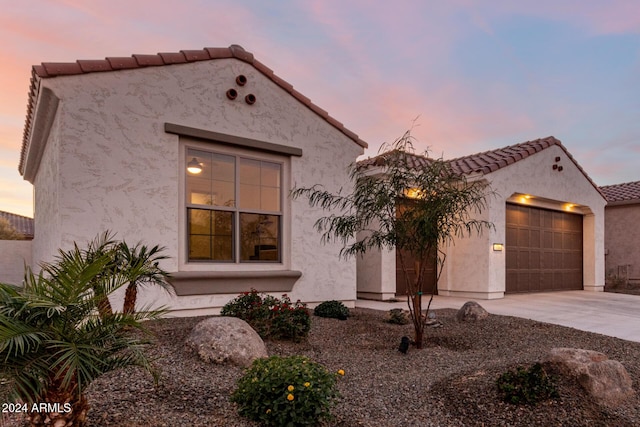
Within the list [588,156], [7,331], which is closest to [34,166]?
[7,331]

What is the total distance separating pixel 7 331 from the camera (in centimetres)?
216

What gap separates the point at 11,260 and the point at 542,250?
1772 centimetres

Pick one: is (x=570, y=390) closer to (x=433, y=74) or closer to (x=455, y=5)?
(x=455, y=5)

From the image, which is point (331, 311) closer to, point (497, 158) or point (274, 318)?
point (274, 318)

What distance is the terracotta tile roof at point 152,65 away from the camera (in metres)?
6.08

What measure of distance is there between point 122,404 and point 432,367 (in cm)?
339

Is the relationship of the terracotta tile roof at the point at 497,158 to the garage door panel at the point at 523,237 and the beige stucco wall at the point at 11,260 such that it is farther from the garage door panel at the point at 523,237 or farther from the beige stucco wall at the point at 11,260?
the beige stucco wall at the point at 11,260

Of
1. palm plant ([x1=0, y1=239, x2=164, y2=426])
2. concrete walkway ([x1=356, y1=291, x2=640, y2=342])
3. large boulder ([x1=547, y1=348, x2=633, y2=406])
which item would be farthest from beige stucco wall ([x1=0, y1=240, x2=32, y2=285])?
large boulder ([x1=547, y1=348, x2=633, y2=406])

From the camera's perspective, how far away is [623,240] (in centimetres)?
1700

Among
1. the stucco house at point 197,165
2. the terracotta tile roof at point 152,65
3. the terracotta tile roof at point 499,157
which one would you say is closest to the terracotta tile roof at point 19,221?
the terracotta tile roof at point 152,65

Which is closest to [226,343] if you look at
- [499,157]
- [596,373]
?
[596,373]

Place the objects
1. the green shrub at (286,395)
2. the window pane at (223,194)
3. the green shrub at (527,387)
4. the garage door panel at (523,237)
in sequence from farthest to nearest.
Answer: the garage door panel at (523,237) → the window pane at (223,194) → the green shrub at (527,387) → the green shrub at (286,395)

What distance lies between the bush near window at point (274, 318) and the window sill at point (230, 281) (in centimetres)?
120

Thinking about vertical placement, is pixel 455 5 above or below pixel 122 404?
above
